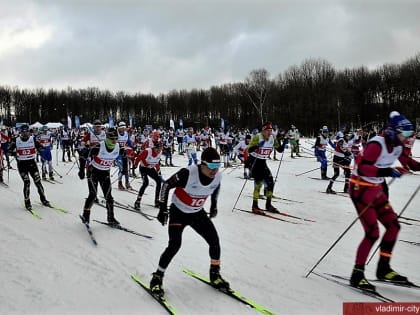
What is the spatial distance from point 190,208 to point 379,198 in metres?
2.41

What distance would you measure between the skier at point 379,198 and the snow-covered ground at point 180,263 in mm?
282

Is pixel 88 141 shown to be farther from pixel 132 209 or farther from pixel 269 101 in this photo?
pixel 269 101

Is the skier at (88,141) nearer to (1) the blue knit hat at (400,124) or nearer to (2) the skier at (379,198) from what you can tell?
(2) the skier at (379,198)

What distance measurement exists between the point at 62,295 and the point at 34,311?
1.36ft

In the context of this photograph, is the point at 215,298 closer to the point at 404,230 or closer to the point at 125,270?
the point at 125,270

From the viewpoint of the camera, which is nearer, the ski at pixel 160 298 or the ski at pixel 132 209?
the ski at pixel 160 298

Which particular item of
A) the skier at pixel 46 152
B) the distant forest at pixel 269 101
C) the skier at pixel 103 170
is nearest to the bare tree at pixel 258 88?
the distant forest at pixel 269 101

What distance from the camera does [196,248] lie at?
6691 millimetres

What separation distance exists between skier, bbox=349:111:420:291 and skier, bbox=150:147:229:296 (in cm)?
178

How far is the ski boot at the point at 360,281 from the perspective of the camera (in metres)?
4.67

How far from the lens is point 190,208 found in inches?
189

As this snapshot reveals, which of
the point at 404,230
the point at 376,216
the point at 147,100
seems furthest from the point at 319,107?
the point at 376,216

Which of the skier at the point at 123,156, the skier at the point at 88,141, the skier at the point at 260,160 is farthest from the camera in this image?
the skier at the point at 123,156

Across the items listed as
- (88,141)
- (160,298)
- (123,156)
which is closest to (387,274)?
(160,298)
